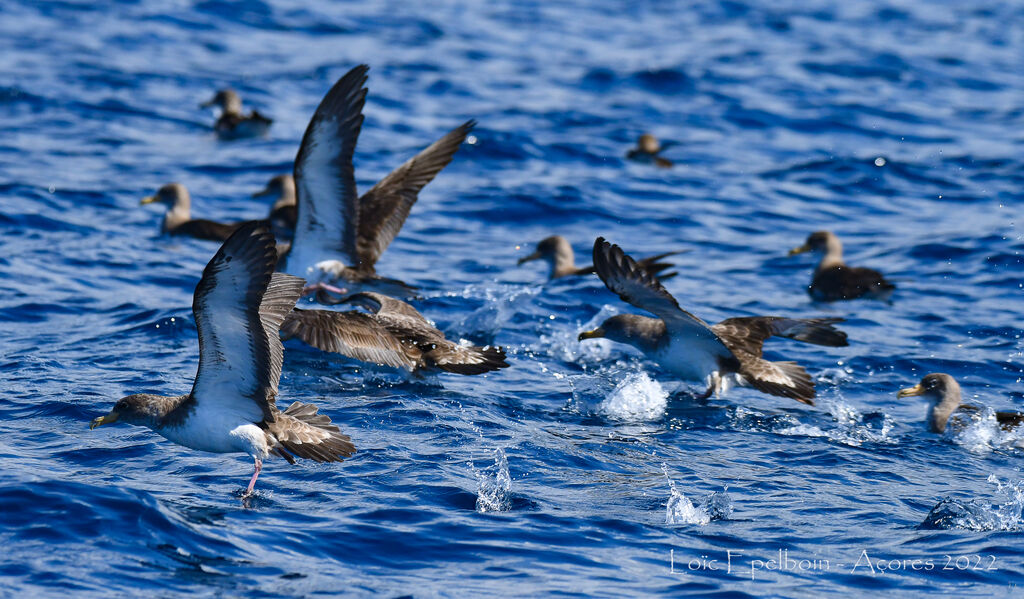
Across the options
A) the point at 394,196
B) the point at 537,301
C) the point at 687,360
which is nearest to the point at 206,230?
the point at 394,196

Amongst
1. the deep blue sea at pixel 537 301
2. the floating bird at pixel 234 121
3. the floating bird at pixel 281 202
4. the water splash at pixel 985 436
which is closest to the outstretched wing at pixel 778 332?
the deep blue sea at pixel 537 301

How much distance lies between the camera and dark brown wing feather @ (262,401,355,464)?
7398mm

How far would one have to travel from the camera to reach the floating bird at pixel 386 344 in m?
9.53

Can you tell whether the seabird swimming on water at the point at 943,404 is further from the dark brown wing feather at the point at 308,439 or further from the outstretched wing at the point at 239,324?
the outstretched wing at the point at 239,324

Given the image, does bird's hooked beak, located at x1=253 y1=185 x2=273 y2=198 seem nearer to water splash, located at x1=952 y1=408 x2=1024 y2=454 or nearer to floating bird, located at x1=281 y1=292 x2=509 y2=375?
floating bird, located at x1=281 y1=292 x2=509 y2=375

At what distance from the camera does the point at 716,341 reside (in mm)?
9680

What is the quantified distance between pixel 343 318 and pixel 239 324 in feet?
9.72

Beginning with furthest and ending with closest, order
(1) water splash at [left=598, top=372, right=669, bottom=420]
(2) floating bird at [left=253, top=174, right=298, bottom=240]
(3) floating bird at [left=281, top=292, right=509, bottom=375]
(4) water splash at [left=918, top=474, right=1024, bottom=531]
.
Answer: (2) floating bird at [left=253, top=174, right=298, bottom=240], (3) floating bird at [left=281, top=292, right=509, bottom=375], (1) water splash at [left=598, top=372, right=669, bottom=420], (4) water splash at [left=918, top=474, right=1024, bottom=531]

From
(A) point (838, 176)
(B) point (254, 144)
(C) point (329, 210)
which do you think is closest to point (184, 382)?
(C) point (329, 210)

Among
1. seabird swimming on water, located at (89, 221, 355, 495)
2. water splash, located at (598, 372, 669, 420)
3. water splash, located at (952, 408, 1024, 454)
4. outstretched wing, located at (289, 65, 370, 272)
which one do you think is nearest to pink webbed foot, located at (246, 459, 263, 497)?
seabird swimming on water, located at (89, 221, 355, 495)

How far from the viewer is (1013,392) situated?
10.1 m

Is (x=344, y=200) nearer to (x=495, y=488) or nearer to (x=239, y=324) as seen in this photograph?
(x=239, y=324)

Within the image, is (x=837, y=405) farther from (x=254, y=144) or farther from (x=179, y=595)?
(x=254, y=144)

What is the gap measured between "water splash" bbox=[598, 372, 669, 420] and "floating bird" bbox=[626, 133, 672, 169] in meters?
8.20
